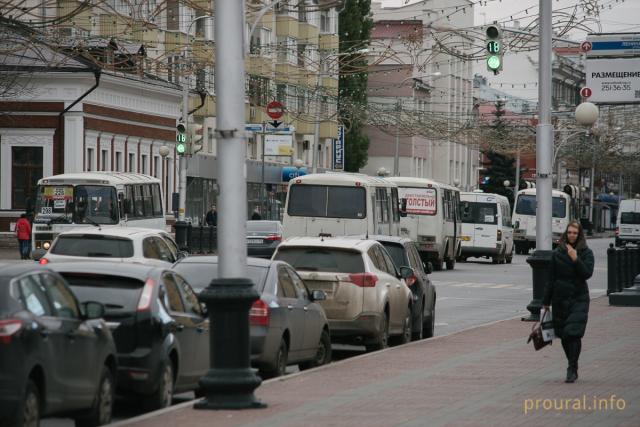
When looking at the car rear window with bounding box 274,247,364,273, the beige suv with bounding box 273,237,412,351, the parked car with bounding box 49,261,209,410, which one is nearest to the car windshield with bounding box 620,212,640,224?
the beige suv with bounding box 273,237,412,351

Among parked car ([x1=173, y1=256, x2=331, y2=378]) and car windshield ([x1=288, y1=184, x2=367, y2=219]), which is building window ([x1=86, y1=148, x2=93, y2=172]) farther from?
parked car ([x1=173, y1=256, x2=331, y2=378])

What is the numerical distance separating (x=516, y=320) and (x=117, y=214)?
56.4 feet

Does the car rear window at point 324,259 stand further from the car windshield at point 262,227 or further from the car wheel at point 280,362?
the car windshield at point 262,227

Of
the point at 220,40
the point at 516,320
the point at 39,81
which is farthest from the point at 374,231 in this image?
the point at 220,40

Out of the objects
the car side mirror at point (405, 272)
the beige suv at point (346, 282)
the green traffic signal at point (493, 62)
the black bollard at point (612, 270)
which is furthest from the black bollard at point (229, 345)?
the black bollard at point (612, 270)

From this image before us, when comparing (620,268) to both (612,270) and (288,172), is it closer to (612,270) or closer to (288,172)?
(612,270)

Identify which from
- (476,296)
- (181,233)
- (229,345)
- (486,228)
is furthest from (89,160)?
(229,345)

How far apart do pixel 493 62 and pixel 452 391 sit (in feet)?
43.5

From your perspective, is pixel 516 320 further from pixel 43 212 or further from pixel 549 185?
pixel 43 212

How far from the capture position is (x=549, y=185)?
27688 mm

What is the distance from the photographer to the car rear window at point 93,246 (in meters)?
24.2

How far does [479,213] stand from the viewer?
2517 inches

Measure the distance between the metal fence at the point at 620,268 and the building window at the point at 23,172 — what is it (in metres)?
26.3

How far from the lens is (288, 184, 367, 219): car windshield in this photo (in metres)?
40.7
